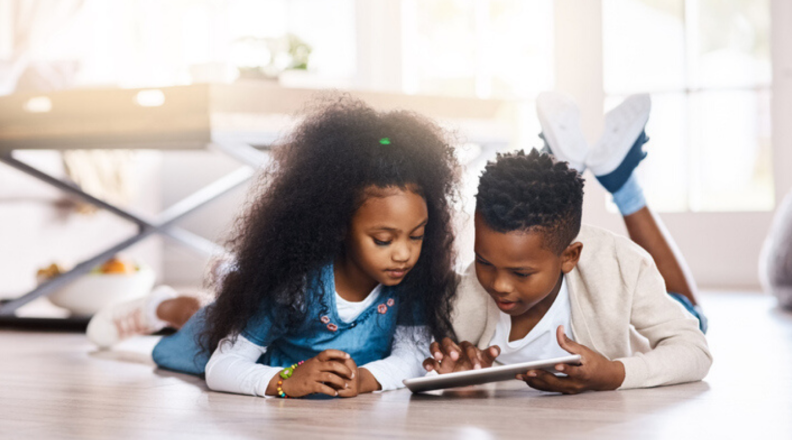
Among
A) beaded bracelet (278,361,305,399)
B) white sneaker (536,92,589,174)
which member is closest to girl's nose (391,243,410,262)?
beaded bracelet (278,361,305,399)

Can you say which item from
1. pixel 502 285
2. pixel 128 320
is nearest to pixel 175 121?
pixel 128 320

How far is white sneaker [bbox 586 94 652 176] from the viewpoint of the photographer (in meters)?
1.72

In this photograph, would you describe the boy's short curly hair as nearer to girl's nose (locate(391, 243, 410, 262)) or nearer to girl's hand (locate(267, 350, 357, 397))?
girl's nose (locate(391, 243, 410, 262))

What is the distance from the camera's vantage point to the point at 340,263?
1382mm

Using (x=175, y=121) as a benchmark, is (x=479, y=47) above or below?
above

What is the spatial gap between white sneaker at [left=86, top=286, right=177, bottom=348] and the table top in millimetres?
392

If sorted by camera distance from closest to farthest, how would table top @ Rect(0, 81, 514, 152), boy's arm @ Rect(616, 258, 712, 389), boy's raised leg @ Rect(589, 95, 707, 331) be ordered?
boy's arm @ Rect(616, 258, 712, 389), boy's raised leg @ Rect(589, 95, 707, 331), table top @ Rect(0, 81, 514, 152)

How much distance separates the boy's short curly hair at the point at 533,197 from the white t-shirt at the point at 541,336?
0.14 m

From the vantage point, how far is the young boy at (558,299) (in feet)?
4.23

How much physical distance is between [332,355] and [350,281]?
0.15m

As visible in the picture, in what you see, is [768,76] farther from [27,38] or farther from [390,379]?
[27,38]

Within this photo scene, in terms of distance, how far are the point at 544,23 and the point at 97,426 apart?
2764 mm

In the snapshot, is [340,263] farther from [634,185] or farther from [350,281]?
[634,185]

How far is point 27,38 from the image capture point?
3301 mm
